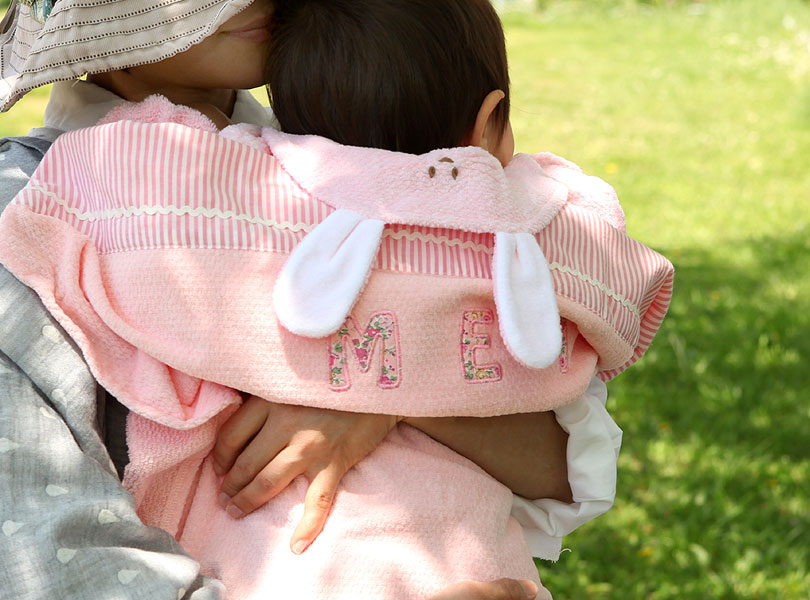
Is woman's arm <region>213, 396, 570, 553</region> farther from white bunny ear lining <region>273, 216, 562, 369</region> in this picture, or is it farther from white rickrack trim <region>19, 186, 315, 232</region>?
white rickrack trim <region>19, 186, 315, 232</region>

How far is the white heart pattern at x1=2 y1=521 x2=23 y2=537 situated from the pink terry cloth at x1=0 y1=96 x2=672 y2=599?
0.72ft

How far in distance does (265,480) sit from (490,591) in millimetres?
422

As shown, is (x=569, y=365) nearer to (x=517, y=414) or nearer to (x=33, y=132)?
(x=517, y=414)

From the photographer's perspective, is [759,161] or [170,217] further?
[759,161]

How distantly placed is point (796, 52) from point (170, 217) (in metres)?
11.1

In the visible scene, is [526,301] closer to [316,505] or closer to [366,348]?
[366,348]

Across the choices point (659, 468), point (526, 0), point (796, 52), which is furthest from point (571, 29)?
point (659, 468)

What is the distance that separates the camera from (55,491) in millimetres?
1437

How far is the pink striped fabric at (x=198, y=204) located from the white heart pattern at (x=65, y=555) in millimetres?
483

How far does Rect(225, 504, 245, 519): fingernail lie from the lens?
1.66 meters

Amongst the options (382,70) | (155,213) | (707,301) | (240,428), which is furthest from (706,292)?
(155,213)

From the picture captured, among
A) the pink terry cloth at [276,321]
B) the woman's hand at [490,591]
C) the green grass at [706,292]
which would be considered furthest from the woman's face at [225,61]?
the green grass at [706,292]

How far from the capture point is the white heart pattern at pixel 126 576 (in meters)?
1.43

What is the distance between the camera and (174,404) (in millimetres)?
1574
